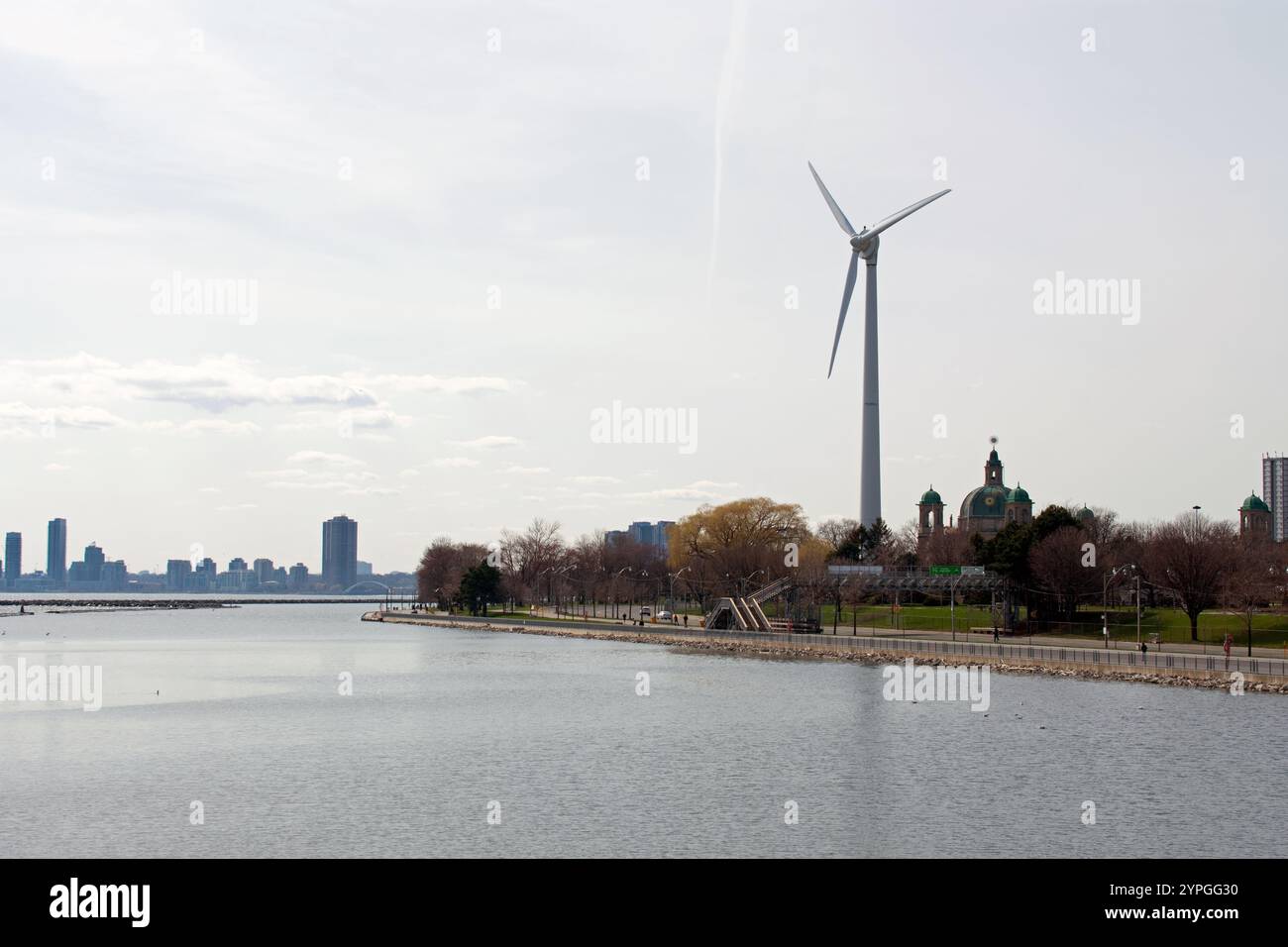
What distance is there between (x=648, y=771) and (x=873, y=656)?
48719 mm

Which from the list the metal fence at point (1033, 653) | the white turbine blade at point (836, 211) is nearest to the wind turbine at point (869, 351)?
the white turbine blade at point (836, 211)

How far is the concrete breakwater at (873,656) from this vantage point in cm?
6925

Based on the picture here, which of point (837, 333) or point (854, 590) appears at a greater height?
point (837, 333)

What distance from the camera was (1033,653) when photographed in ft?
268

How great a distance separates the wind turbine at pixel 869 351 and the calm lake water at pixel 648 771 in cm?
7733

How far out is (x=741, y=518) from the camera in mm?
184625

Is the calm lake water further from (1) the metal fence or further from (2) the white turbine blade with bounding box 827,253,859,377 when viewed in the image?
(2) the white turbine blade with bounding box 827,253,859,377

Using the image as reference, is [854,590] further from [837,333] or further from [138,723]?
[138,723]

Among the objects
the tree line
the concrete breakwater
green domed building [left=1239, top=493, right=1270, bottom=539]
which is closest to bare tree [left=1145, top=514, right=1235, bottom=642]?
the tree line

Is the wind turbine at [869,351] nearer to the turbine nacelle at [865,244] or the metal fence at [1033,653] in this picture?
the turbine nacelle at [865,244]

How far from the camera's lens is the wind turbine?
152500 mm

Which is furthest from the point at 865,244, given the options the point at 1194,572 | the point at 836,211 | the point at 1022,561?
the point at 1194,572

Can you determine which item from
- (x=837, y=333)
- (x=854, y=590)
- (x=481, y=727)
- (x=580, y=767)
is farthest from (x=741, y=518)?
(x=580, y=767)
